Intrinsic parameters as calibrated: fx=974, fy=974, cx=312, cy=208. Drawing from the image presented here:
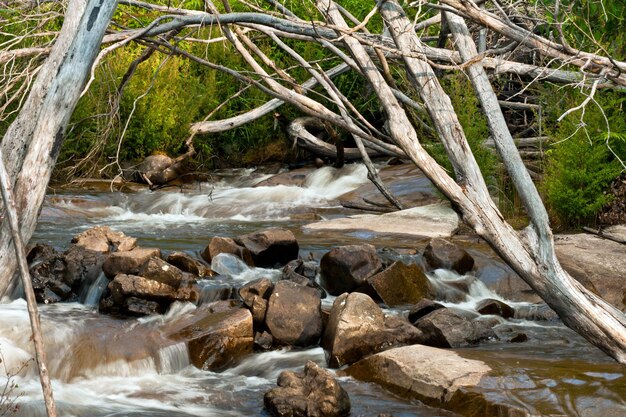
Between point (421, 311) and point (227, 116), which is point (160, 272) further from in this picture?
point (227, 116)

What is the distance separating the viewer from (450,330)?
714cm

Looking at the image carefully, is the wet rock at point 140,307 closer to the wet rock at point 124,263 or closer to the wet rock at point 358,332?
the wet rock at point 124,263

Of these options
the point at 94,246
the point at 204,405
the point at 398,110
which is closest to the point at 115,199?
the point at 94,246

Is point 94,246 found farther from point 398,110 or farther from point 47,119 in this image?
point 47,119

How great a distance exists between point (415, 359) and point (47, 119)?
306 cm

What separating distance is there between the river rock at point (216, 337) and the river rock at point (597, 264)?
312 cm

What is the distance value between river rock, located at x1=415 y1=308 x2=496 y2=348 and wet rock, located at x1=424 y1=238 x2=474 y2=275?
1.51 m

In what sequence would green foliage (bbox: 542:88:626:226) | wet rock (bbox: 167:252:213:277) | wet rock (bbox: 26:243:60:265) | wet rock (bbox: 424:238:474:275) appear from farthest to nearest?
green foliage (bbox: 542:88:626:226), wet rock (bbox: 424:238:474:275), wet rock (bbox: 167:252:213:277), wet rock (bbox: 26:243:60:265)

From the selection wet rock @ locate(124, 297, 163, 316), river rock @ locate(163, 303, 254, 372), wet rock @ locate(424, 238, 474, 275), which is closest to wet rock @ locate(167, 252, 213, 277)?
wet rock @ locate(124, 297, 163, 316)

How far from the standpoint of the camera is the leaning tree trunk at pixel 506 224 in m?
5.12

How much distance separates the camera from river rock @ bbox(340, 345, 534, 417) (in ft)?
18.3

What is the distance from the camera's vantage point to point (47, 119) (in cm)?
398

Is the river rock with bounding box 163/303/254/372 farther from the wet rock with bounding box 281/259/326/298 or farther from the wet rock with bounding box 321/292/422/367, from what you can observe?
the wet rock with bounding box 281/259/326/298

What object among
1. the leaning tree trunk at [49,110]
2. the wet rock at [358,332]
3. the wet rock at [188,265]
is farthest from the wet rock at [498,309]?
the leaning tree trunk at [49,110]
